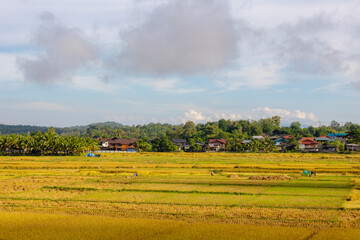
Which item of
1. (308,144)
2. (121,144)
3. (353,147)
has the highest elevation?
(121,144)

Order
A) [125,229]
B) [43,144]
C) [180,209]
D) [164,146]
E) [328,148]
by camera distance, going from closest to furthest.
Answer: [125,229] < [180,209] < [43,144] < [328,148] < [164,146]

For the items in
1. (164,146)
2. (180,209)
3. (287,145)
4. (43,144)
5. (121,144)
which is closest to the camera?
(180,209)

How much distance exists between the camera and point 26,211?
18.8 metres

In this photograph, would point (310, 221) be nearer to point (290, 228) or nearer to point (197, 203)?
point (290, 228)

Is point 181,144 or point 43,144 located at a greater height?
point 43,144

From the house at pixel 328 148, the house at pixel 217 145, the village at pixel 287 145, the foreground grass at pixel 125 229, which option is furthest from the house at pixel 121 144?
the foreground grass at pixel 125 229

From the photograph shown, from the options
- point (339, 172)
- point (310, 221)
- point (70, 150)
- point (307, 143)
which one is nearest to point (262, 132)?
point (307, 143)

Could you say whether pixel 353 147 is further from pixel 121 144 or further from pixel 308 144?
pixel 121 144

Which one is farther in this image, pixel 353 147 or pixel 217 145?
pixel 217 145

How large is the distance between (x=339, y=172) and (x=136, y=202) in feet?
82.1

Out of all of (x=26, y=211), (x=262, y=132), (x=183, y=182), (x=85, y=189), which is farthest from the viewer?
(x=262, y=132)

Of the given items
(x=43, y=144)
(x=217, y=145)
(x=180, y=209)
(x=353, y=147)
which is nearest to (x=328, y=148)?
(x=353, y=147)

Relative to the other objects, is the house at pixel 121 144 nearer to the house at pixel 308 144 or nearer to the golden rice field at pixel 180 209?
the house at pixel 308 144

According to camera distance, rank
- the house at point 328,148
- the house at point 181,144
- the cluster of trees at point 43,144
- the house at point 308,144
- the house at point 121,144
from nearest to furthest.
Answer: the cluster of trees at point 43,144
the house at point 328,148
the house at point 308,144
the house at point 121,144
the house at point 181,144
